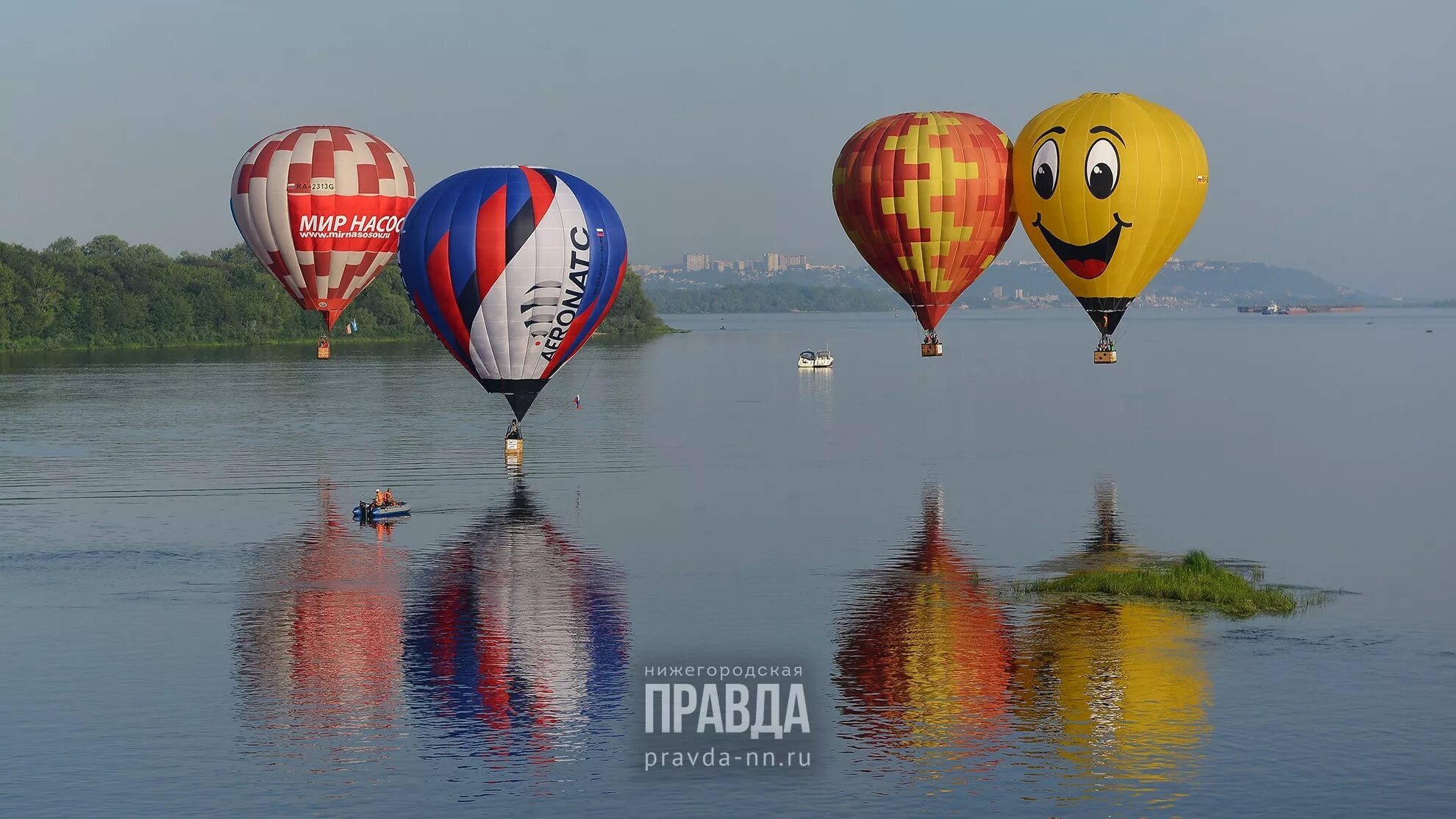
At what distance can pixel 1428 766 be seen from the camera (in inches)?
1870

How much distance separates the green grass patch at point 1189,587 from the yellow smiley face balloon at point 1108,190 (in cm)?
1379

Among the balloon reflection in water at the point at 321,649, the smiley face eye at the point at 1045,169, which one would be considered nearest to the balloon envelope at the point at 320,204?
the balloon reflection in water at the point at 321,649

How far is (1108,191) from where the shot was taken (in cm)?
8144

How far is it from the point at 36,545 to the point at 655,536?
2780cm

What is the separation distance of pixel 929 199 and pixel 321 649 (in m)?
39.7

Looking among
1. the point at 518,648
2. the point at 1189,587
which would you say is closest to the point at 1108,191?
the point at 1189,587

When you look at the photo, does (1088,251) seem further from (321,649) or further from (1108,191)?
(321,649)

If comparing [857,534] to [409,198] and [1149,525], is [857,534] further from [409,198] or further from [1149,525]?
[409,198]

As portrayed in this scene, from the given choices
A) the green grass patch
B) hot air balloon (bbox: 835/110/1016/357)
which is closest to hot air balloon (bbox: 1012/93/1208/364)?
hot air balloon (bbox: 835/110/1016/357)

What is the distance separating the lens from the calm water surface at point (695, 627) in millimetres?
46031

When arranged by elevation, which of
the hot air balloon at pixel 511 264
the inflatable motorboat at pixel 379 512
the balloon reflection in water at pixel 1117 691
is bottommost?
the balloon reflection in water at pixel 1117 691

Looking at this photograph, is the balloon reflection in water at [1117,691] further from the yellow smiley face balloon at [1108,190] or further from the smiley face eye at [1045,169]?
the smiley face eye at [1045,169]

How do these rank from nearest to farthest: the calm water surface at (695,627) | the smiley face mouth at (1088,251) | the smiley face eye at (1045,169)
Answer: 1. the calm water surface at (695,627)
2. the smiley face mouth at (1088,251)
3. the smiley face eye at (1045,169)

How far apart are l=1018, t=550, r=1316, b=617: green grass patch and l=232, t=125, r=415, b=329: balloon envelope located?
50058 millimetres
